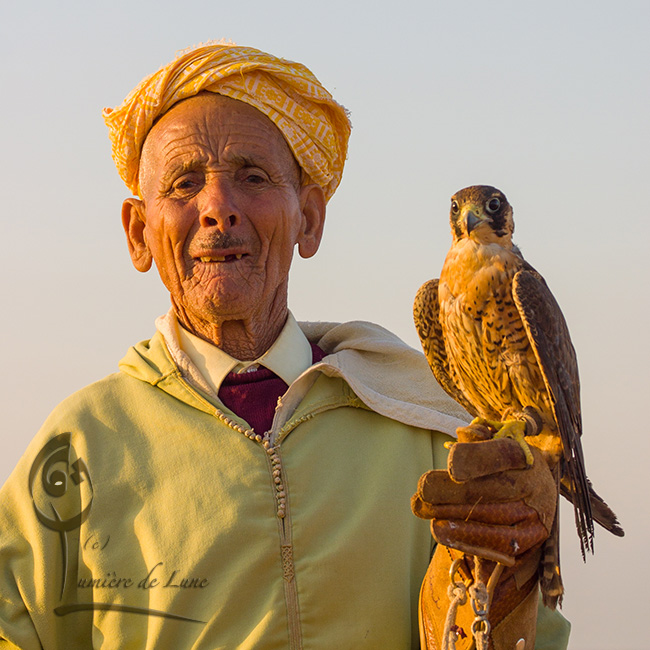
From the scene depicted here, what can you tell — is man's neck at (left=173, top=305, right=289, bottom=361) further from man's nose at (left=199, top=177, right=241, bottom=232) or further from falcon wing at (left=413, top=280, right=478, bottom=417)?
falcon wing at (left=413, top=280, right=478, bottom=417)

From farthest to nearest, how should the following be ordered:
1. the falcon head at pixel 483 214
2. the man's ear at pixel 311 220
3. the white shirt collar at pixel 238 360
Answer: the man's ear at pixel 311 220 < the white shirt collar at pixel 238 360 < the falcon head at pixel 483 214

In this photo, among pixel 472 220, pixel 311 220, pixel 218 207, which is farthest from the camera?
pixel 311 220

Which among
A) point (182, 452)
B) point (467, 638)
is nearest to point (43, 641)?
point (182, 452)

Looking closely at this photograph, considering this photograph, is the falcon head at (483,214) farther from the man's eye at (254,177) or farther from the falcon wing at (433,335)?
the man's eye at (254,177)

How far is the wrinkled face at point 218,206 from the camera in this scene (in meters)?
4.02

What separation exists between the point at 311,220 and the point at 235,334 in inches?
26.0

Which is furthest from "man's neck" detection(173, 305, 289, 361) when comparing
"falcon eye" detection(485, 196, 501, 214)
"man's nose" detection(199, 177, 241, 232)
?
"falcon eye" detection(485, 196, 501, 214)

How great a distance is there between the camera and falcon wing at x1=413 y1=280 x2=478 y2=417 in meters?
3.73

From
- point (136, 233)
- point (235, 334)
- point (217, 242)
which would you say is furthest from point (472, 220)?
point (136, 233)

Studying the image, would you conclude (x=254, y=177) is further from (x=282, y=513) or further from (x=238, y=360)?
(x=282, y=513)

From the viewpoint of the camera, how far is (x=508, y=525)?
3.28 meters

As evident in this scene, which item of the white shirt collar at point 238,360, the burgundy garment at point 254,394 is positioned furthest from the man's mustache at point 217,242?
the burgundy garment at point 254,394

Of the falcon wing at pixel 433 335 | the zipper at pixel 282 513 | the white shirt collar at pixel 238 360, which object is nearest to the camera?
the zipper at pixel 282 513

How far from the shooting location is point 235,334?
164 inches
